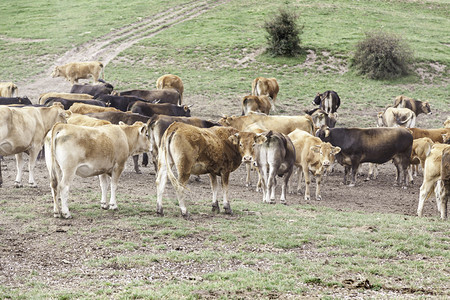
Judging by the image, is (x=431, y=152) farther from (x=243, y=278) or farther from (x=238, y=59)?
(x=238, y=59)

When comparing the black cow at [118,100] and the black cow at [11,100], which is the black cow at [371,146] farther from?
the black cow at [11,100]

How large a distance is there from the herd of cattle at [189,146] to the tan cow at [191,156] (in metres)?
0.02

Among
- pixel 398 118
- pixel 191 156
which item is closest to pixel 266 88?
pixel 398 118

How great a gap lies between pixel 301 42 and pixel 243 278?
3514 centimetres

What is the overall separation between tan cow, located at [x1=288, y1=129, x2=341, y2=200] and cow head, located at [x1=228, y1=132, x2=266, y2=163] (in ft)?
12.6

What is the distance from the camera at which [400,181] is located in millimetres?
18359

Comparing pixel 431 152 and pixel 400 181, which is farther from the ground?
pixel 431 152

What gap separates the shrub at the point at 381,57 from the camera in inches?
1403

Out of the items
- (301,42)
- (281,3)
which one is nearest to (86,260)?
(301,42)

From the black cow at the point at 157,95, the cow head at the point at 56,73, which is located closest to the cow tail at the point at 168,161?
the black cow at the point at 157,95

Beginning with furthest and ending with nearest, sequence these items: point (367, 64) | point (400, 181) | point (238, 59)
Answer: point (238, 59) → point (367, 64) → point (400, 181)

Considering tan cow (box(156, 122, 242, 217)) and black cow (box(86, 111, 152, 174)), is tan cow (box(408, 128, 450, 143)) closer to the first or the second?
black cow (box(86, 111, 152, 174))

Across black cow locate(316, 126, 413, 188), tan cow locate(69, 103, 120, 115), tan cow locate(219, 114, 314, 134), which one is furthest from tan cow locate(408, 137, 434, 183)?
tan cow locate(69, 103, 120, 115)

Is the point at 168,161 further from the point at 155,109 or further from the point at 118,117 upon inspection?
the point at 155,109
